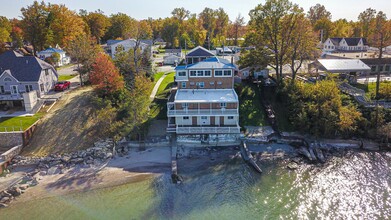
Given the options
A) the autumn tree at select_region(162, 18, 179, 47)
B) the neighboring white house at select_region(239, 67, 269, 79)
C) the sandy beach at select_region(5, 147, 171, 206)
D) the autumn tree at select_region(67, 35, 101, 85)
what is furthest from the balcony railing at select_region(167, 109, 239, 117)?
the autumn tree at select_region(162, 18, 179, 47)

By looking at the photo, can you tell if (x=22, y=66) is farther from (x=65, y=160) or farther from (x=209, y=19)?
(x=209, y=19)

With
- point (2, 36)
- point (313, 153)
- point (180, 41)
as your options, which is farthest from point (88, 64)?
point (180, 41)

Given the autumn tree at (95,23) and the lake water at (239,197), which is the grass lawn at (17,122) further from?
the autumn tree at (95,23)

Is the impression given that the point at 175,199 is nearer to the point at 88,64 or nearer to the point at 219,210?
the point at 219,210

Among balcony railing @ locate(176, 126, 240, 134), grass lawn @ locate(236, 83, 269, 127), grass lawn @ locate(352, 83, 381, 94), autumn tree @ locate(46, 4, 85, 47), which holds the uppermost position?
autumn tree @ locate(46, 4, 85, 47)

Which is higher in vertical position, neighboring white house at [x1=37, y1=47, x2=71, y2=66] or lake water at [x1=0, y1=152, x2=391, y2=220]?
neighboring white house at [x1=37, y1=47, x2=71, y2=66]

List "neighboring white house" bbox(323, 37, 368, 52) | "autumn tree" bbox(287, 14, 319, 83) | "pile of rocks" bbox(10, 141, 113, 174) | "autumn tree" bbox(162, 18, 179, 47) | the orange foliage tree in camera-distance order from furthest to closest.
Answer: "autumn tree" bbox(162, 18, 179, 47)
"neighboring white house" bbox(323, 37, 368, 52)
"autumn tree" bbox(287, 14, 319, 83)
the orange foliage tree
"pile of rocks" bbox(10, 141, 113, 174)

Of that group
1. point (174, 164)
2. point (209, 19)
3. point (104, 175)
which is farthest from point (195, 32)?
point (104, 175)

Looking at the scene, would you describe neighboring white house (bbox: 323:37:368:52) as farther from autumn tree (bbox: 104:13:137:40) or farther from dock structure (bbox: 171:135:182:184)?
autumn tree (bbox: 104:13:137:40)
